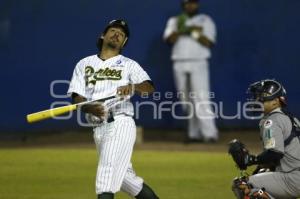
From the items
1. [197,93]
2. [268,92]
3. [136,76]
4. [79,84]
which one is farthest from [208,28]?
[79,84]

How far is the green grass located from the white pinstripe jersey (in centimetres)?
180

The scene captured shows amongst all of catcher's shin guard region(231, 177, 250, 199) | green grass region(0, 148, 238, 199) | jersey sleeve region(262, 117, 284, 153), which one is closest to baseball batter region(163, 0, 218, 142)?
green grass region(0, 148, 238, 199)

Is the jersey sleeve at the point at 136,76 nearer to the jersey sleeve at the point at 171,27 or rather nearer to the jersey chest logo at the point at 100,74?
the jersey chest logo at the point at 100,74

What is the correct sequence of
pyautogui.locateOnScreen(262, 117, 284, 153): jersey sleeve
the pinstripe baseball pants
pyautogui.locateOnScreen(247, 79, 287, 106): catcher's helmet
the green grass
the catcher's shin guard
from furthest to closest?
the green grass
pyautogui.locateOnScreen(247, 79, 287, 106): catcher's helmet
the catcher's shin guard
pyautogui.locateOnScreen(262, 117, 284, 153): jersey sleeve
the pinstripe baseball pants

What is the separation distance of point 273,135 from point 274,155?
0.16m

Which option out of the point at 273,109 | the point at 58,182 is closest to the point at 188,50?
the point at 58,182

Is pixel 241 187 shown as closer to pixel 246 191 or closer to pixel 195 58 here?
pixel 246 191

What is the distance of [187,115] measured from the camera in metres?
13.4

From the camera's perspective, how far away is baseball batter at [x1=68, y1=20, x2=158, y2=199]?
6.17 meters

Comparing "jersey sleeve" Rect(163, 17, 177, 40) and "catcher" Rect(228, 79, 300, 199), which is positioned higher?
"jersey sleeve" Rect(163, 17, 177, 40)

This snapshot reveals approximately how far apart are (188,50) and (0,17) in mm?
3374

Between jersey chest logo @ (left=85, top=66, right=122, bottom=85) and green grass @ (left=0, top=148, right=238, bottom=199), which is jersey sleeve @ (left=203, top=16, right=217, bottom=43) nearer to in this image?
green grass @ (left=0, top=148, right=238, bottom=199)

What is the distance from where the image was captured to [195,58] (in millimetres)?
12953

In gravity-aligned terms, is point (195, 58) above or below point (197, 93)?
above
